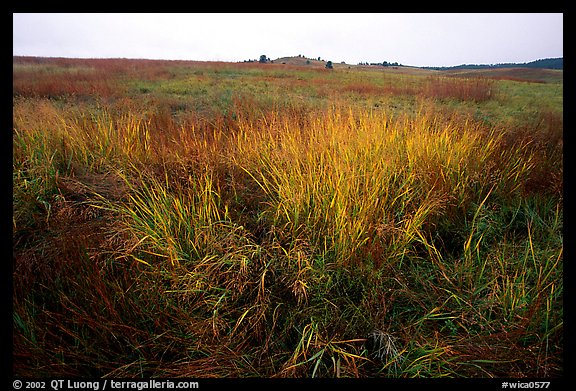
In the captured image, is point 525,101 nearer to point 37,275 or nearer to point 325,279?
point 325,279

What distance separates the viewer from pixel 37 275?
68.6 inches

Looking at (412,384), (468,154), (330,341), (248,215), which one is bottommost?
(412,384)

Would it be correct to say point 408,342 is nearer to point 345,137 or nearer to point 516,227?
point 516,227

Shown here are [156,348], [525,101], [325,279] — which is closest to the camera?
[156,348]

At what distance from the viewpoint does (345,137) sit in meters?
2.92

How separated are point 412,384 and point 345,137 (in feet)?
7.37

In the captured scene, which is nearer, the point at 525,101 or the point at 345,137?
the point at 345,137

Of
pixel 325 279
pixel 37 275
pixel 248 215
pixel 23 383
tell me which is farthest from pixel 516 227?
pixel 37 275

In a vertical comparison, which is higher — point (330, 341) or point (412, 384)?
point (330, 341)
